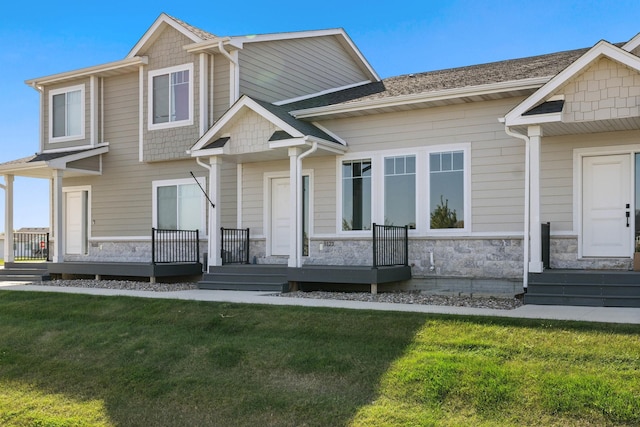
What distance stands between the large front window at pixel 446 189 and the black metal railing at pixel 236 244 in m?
4.57

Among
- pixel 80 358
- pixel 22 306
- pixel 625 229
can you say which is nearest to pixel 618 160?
pixel 625 229

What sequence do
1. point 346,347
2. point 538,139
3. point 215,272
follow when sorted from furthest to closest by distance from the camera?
point 215,272 < point 538,139 < point 346,347

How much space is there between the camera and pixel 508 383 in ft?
20.4

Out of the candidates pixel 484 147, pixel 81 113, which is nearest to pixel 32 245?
pixel 81 113

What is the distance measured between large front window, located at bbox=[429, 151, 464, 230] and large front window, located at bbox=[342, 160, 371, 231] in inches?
56.6

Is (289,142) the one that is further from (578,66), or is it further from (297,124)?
(578,66)

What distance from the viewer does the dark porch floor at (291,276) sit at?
11.8m

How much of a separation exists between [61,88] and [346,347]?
14.0m

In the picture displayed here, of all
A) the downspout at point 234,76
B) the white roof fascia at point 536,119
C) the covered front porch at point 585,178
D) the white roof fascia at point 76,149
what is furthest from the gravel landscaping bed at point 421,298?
the white roof fascia at point 76,149

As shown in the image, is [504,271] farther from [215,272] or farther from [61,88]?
[61,88]

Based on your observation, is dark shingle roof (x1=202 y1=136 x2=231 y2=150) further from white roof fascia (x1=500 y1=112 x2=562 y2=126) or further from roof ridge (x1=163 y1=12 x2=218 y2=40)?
white roof fascia (x1=500 y1=112 x2=562 y2=126)

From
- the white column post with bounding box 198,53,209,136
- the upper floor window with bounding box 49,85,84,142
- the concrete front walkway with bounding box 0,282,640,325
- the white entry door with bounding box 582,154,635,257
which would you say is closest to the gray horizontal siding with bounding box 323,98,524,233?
the white entry door with bounding box 582,154,635,257

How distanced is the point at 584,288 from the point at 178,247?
9.79m

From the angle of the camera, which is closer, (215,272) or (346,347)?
(346,347)
